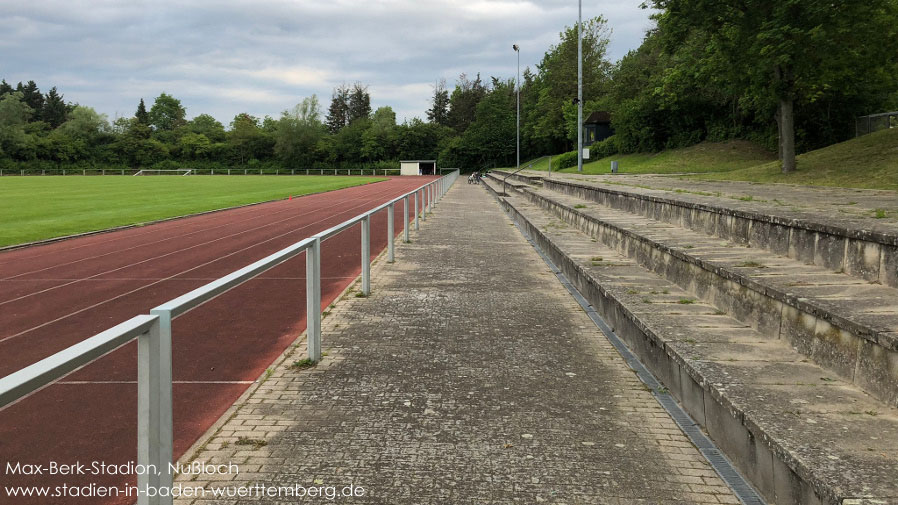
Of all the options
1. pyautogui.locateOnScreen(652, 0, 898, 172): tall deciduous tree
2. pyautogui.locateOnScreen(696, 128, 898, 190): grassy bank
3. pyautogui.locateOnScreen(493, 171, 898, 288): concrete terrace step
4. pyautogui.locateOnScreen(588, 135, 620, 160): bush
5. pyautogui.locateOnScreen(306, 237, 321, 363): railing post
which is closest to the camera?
pyautogui.locateOnScreen(493, 171, 898, 288): concrete terrace step

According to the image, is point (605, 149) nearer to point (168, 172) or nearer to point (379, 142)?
point (379, 142)

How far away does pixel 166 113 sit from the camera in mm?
145625

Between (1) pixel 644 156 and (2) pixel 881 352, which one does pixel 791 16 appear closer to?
(2) pixel 881 352

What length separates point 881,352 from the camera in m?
3.65

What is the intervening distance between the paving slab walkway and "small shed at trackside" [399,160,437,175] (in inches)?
3305

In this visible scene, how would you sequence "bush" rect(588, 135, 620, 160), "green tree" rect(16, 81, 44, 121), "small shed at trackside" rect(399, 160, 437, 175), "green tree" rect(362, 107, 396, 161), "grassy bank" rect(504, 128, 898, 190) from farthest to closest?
1. "green tree" rect(16, 81, 44, 121)
2. "green tree" rect(362, 107, 396, 161)
3. "small shed at trackside" rect(399, 160, 437, 175)
4. "bush" rect(588, 135, 620, 160)
5. "grassy bank" rect(504, 128, 898, 190)

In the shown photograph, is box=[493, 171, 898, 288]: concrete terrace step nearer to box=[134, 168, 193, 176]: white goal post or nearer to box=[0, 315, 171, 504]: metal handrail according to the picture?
box=[0, 315, 171, 504]: metal handrail

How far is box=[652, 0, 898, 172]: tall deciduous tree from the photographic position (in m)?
21.1

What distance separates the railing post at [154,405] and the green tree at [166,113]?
499 ft

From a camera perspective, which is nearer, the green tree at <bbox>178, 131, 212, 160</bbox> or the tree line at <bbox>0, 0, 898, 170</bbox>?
the tree line at <bbox>0, 0, 898, 170</bbox>

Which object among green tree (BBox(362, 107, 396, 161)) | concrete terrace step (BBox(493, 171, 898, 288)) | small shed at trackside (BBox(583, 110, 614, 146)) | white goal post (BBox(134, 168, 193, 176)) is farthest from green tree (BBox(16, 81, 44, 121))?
concrete terrace step (BBox(493, 171, 898, 288))

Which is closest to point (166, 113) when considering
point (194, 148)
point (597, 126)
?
point (194, 148)

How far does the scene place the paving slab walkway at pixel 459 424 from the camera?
3.31 meters

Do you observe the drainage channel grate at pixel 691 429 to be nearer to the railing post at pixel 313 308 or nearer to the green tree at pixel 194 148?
the railing post at pixel 313 308
